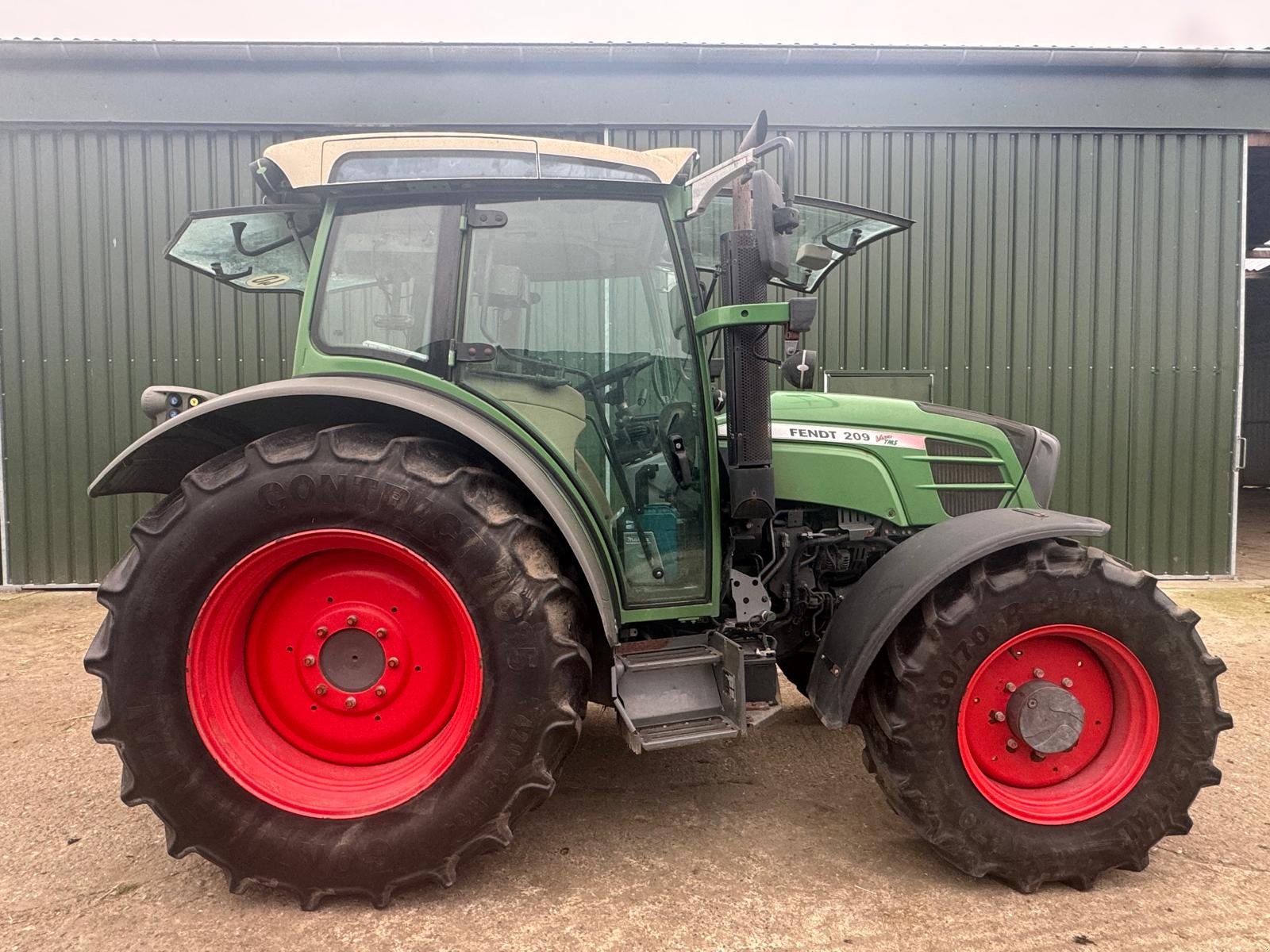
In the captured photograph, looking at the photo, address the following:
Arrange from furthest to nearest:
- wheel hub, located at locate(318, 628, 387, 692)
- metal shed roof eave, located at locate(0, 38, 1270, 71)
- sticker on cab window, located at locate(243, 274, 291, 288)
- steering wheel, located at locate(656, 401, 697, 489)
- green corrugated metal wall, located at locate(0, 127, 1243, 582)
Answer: green corrugated metal wall, located at locate(0, 127, 1243, 582) → metal shed roof eave, located at locate(0, 38, 1270, 71) → sticker on cab window, located at locate(243, 274, 291, 288) → steering wheel, located at locate(656, 401, 697, 489) → wheel hub, located at locate(318, 628, 387, 692)

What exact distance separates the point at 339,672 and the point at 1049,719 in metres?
2.00

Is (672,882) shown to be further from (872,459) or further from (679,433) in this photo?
(872,459)

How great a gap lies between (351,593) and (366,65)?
4.97 m

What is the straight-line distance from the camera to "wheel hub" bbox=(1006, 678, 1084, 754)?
209 centimetres

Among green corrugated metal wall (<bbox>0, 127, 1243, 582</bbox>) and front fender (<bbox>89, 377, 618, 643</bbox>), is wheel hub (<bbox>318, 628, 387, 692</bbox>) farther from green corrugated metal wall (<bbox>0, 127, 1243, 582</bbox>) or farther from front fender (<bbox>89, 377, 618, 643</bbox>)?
green corrugated metal wall (<bbox>0, 127, 1243, 582</bbox>)

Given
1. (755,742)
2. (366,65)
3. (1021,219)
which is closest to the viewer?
(755,742)

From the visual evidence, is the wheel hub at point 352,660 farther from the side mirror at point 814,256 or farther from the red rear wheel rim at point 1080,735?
the side mirror at point 814,256

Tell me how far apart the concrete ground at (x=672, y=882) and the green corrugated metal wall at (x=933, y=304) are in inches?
142

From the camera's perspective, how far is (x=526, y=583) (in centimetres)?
193

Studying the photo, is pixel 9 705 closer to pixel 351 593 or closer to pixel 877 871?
pixel 351 593

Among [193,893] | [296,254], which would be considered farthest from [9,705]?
[296,254]

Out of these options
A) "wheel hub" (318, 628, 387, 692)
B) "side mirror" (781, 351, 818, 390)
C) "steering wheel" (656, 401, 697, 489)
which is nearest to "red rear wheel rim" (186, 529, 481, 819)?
"wheel hub" (318, 628, 387, 692)

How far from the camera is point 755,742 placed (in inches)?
120

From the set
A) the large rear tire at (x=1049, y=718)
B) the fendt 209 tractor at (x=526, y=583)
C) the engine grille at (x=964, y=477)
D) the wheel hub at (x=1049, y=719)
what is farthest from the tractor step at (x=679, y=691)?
the engine grille at (x=964, y=477)
